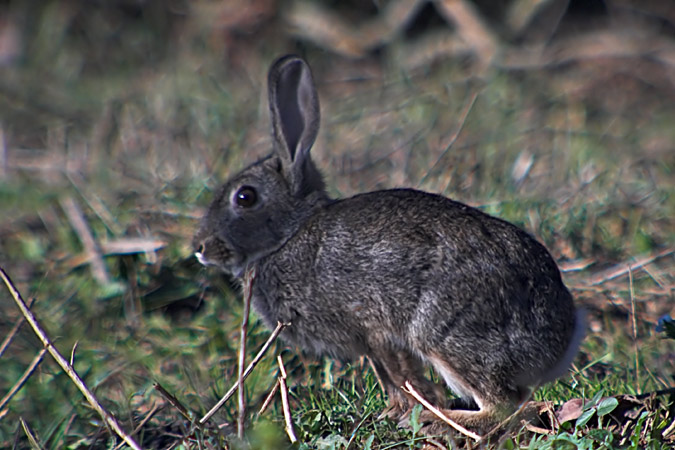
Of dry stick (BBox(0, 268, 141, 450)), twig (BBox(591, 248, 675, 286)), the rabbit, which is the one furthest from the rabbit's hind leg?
twig (BBox(591, 248, 675, 286))

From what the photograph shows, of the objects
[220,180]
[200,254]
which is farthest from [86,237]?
[200,254]

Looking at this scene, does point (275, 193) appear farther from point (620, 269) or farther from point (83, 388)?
point (620, 269)

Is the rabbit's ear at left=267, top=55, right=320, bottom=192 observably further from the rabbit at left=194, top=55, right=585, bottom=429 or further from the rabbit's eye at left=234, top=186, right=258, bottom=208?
the rabbit's eye at left=234, top=186, right=258, bottom=208

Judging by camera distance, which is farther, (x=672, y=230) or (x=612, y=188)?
(x=612, y=188)

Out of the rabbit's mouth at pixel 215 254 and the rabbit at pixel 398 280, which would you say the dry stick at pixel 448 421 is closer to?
the rabbit at pixel 398 280

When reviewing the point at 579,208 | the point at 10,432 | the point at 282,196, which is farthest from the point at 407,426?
the point at 579,208

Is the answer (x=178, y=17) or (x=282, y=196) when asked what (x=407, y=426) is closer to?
(x=282, y=196)

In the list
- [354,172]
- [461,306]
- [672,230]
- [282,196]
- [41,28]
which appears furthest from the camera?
[41,28]
